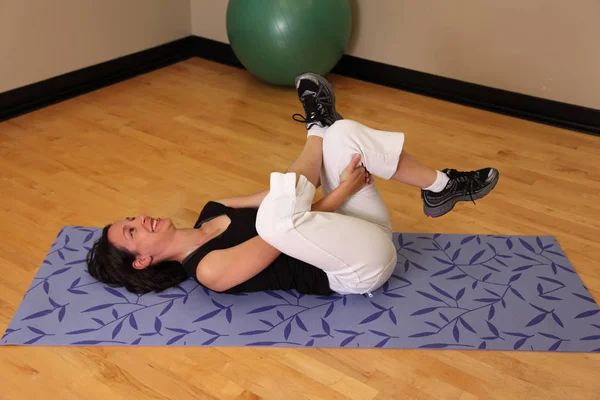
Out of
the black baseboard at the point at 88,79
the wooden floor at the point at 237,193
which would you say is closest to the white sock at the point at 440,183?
the wooden floor at the point at 237,193

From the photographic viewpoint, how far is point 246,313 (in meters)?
2.07

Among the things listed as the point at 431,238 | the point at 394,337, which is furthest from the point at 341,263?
the point at 431,238

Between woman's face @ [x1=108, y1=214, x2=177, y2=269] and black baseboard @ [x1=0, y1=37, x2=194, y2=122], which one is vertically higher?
woman's face @ [x1=108, y1=214, x2=177, y2=269]

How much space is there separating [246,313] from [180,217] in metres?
0.69

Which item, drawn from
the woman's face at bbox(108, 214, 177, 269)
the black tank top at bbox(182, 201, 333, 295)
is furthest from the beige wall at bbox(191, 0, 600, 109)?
the woman's face at bbox(108, 214, 177, 269)

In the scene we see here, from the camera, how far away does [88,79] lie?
3902mm

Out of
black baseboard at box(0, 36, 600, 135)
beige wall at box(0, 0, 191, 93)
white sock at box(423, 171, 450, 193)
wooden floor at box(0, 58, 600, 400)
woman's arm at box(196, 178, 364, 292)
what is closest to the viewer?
wooden floor at box(0, 58, 600, 400)

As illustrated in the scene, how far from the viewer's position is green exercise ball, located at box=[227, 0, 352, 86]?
361 cm

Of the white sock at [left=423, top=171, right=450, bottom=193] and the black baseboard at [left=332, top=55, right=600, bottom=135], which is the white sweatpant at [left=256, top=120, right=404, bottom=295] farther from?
the black baseboard at [left=332, top=55, right=600, bottom=135]

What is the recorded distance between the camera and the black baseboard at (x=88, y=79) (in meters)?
3.50

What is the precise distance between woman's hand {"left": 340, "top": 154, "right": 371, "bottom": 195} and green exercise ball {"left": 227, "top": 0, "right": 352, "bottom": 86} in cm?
180

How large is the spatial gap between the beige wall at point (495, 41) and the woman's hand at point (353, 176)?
2.02 meters

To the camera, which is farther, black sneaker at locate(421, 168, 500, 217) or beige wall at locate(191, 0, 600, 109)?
beige wall at locate(191, 0, 600, 109)

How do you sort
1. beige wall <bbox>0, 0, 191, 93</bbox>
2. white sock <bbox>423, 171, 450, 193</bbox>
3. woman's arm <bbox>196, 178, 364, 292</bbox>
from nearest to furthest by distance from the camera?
woman's arm <bbox>196, 178, 364, 292</bbox> < white sock <bbox>423, 171, 450, 193</bbox> < beige wall <bbox>0, 0, 191, 93</bbox>
